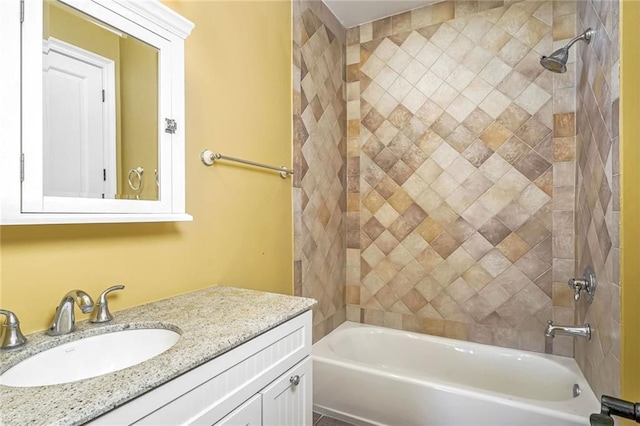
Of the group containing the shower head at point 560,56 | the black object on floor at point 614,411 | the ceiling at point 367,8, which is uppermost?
the ceiling at point 367,8

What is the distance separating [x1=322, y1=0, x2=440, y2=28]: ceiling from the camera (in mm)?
2426

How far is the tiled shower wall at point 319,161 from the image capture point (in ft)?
7.03

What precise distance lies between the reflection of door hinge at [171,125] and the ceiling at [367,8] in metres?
1.77

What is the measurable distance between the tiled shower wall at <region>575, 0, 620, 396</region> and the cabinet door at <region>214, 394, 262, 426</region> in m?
1.44

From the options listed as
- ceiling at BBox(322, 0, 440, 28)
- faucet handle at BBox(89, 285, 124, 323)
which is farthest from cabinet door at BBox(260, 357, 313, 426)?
ceiling at BBox(322, 0, 440, 28)

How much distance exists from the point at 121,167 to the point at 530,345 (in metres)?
2.55

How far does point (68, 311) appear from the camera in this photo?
3.03ft

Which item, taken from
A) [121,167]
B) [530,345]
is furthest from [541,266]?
[121,167]

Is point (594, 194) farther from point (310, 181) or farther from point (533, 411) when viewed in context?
point (310, 181)

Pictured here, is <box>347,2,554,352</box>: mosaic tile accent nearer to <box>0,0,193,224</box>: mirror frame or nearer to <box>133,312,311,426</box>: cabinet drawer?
<box>133,312,311,426</box>: cabinet drawer

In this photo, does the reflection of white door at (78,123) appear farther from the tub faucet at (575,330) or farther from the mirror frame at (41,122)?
the tub faucet at (575,330)

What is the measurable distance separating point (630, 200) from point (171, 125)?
1.79 m

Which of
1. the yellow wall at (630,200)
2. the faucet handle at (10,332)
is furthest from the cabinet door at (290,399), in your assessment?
the yellow wall at (630,200)

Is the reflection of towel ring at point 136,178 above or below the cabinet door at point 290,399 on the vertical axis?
above
